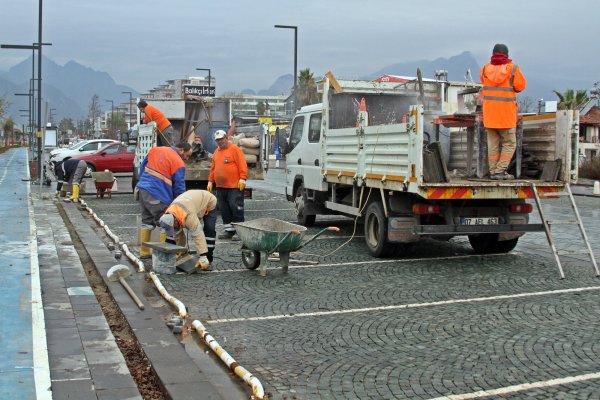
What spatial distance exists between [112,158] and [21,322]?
24.0 metres

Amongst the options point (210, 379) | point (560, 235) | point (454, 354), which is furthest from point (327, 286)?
point (560, 235)

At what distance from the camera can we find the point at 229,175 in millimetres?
11031

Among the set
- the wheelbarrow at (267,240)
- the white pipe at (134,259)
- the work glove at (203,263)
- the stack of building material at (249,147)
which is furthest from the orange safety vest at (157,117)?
the work glove at (203,263)

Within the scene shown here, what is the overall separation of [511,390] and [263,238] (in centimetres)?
410

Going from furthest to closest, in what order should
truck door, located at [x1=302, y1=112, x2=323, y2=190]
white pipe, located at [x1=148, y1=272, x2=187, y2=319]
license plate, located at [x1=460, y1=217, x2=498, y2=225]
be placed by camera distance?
truck door, located at [x1=302, y1=112, x2=323, y2=190] → license plate, located at [x1=460, y1=217, x2=498, y2=225] → white pipe, located at [x1=148, y1=272, x2=187, y2=319]

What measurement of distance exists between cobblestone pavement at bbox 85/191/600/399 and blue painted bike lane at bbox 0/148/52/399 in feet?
4.76

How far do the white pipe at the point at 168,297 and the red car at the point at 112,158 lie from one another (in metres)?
21.7

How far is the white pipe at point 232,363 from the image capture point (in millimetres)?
4520

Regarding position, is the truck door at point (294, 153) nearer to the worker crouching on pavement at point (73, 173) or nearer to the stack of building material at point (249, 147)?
the stack of building material at point (249, 147)

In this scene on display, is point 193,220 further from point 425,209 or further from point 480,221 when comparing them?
point 480,221

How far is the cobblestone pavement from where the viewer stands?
4844mm

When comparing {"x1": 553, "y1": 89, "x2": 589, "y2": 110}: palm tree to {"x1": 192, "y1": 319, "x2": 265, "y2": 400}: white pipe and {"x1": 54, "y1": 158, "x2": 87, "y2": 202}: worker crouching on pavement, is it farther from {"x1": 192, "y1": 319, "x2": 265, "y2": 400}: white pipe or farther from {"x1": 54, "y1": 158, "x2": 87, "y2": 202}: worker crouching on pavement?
{"x1": 192, "y1": 319, "x2": 265, "y2": 400}: white pipe

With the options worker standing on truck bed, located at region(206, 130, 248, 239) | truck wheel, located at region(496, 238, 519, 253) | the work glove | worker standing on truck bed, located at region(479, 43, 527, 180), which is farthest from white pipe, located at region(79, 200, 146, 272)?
truck wheel, located at region(496, 238, 519, 253)

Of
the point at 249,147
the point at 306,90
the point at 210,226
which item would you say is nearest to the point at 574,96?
the point at 306,90
